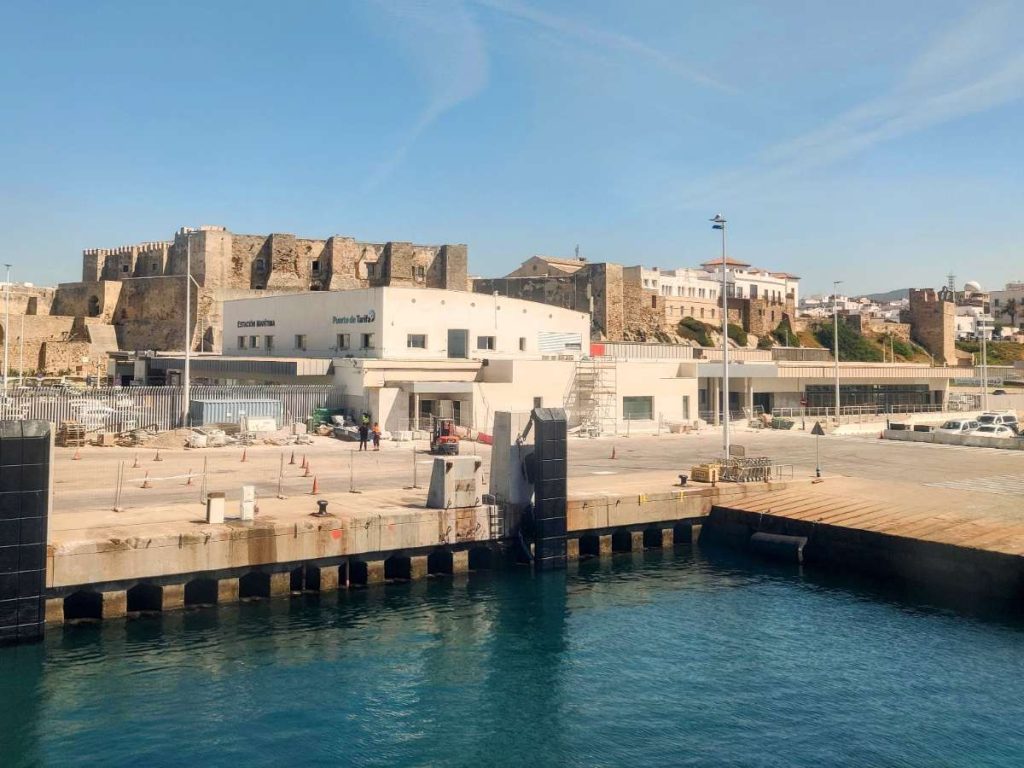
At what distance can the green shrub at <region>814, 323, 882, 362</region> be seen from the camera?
116 metres

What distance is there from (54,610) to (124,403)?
22.7 meters

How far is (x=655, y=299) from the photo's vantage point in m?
100

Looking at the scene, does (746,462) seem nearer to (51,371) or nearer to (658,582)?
(658,582)

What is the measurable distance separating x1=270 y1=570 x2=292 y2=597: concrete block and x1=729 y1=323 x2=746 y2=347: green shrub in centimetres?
9196

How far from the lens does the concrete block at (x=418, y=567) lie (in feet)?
74.9

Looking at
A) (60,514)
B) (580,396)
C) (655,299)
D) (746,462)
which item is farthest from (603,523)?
(655,299)

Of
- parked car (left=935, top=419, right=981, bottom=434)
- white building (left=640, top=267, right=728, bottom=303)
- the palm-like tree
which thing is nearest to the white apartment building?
white building (left=640, top=267, right=728, bottom=303)

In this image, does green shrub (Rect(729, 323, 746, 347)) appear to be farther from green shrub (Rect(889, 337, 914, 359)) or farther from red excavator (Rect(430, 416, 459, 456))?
red excavator (Rect(430, 416, 459, 456))

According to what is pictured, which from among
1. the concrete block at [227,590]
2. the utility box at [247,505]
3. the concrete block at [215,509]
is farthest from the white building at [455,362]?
the concrete block at [227,590]

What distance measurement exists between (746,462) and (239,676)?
1968 centimetres

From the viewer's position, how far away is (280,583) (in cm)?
2077

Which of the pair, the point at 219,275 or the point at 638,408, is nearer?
the point at 638,408

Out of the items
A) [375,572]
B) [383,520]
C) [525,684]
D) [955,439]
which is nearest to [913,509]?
[525,684]

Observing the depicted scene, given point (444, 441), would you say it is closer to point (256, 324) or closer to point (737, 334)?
point (256, 324)
